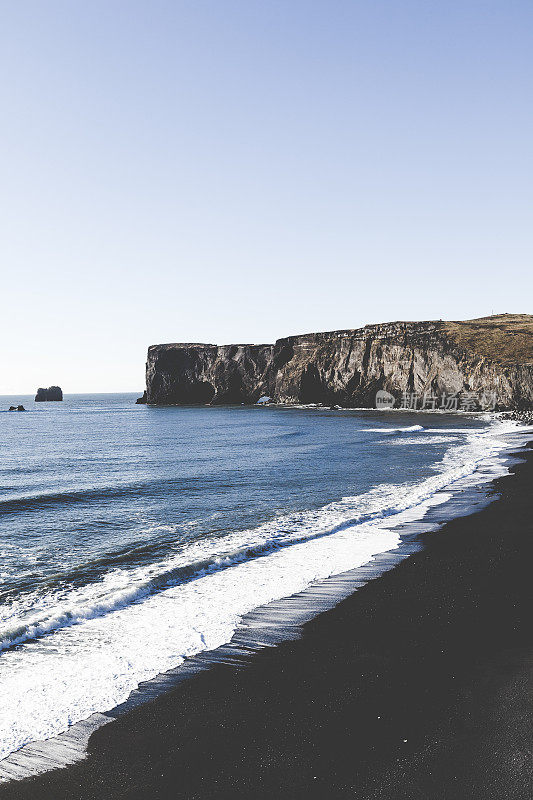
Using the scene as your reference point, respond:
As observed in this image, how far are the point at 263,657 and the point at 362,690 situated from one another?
177cm

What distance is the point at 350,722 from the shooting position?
6094 millimetres

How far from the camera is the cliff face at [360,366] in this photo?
8019 centimetres

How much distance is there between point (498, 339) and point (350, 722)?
89.8 metres

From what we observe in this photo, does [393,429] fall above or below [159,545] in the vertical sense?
above

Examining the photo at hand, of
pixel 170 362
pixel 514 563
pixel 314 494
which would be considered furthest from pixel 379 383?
pixel 514 563

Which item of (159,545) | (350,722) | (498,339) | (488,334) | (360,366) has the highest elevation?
(488,334)

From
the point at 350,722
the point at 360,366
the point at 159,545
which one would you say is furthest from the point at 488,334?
the point at 350,722

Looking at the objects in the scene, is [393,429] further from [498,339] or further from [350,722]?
[350,722]

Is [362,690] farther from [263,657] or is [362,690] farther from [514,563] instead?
[514,563]

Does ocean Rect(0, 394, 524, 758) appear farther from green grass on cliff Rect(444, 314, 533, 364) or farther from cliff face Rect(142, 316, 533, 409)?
green grass on cliff Rect(444, 314, 533, 364)

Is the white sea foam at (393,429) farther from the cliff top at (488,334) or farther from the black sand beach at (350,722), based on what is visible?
the black sand beach at (350,722)

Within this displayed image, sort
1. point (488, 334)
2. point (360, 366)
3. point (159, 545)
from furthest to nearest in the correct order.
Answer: point (360, 366) → point (488, 334) → point (159, 545)

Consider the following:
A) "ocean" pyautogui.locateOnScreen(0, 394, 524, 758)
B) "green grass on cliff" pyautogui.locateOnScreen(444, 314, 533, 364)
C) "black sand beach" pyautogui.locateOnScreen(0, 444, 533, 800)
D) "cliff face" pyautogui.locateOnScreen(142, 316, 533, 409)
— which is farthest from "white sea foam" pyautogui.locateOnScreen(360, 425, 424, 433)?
"black sand beach" pyautogui.locateOnScreen(0, 444, 533, 800)

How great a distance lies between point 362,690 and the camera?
680 cm
